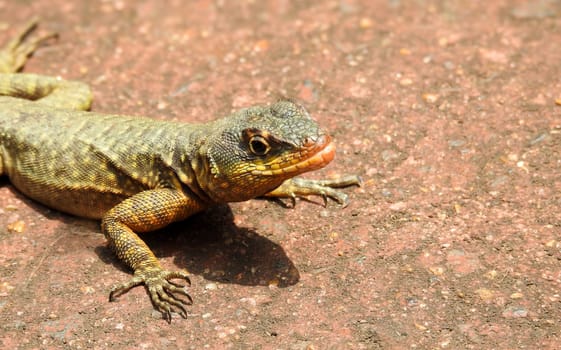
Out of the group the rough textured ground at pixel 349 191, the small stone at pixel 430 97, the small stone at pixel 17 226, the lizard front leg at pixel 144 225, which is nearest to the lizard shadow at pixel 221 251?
the rough textured ground at pixel 349 191

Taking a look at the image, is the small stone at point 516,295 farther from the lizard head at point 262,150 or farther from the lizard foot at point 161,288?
the lizard foot at point 161,288

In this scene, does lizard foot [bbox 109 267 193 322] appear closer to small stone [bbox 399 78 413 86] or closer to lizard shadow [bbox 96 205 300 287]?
lizard shadow [bbox 96 205 300 287]

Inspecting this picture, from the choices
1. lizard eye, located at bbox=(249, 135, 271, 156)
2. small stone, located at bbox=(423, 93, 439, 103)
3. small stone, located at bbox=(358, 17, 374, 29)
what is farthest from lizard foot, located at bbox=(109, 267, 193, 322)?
small stone, located at bbox=(358, 17, 374, 29)

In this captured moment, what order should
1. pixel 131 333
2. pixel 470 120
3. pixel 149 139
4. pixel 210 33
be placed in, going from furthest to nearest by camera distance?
pixel 210 33
pixel 470 120
pixel 149 139
pixel 131 333

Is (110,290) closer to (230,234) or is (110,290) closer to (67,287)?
(67,287)

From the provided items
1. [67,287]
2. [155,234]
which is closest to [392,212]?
[155,234]

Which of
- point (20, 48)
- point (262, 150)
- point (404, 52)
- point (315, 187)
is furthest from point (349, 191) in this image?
point (20, 48)
